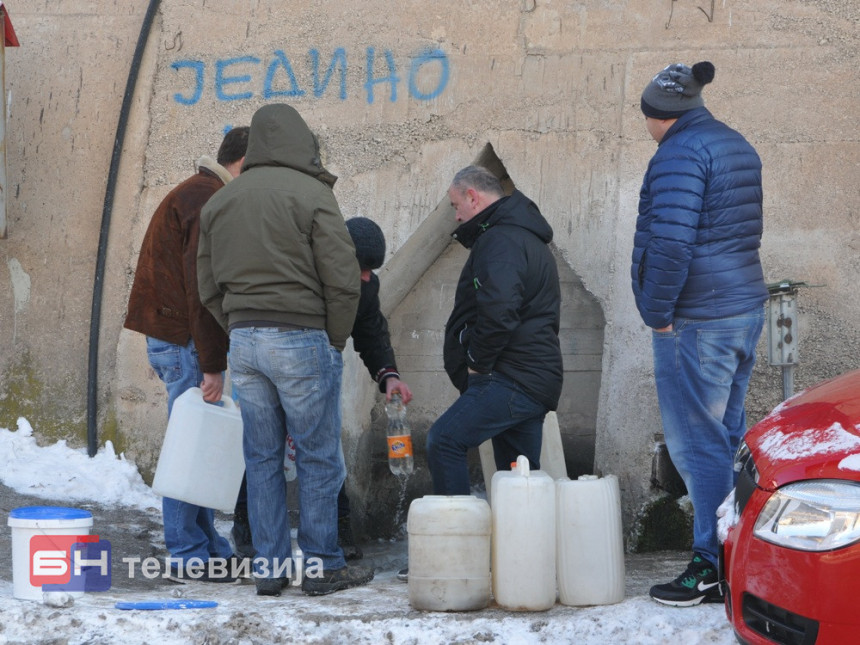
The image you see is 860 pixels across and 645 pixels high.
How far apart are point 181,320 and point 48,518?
3.48ft

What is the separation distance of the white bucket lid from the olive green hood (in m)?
1.54

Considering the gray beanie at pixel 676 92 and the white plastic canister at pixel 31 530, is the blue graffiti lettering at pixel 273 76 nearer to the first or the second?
the gray beanie at pixel 676 92

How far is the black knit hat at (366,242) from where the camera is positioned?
504 centimetres

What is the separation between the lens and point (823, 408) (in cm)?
324

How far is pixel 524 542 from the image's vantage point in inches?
161

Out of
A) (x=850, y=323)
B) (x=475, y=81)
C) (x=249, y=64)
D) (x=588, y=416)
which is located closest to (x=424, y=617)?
(x=588, y=416)

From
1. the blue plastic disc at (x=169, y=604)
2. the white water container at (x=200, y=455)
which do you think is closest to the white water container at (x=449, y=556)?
the blue plastic disc at (x=169, y=604)

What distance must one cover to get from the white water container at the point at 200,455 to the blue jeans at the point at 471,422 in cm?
85

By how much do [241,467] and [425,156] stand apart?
91.8 inches

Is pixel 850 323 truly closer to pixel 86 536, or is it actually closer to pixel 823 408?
pixel 823 408

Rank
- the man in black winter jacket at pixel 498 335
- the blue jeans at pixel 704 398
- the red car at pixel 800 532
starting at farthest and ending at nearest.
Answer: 1. the man in black winter jacket at pixel 498 335
2. the blue jeans at pixel 704 398
3. the red car at pixel 800 532

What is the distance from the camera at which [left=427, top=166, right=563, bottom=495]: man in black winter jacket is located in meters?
4.55

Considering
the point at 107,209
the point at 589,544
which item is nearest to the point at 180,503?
the point at 589,544

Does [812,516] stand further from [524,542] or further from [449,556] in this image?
[449,556]
